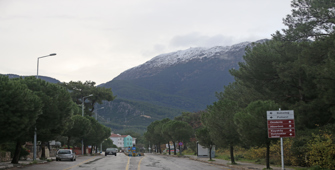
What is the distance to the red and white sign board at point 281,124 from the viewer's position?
2131 cm

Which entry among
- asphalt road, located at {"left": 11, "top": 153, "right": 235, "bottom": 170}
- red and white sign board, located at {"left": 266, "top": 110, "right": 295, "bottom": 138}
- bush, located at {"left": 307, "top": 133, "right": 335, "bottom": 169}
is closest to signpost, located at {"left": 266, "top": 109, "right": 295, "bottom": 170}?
red and white sign board, located at {"left": 266, "top": 110, "right": 295, "bottom": 138}

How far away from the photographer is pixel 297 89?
3516cm

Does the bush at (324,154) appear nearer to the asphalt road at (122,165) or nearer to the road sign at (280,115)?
the road sign at (280,115)

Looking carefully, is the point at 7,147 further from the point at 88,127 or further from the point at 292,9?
the point at 292,9

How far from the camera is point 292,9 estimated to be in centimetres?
3256

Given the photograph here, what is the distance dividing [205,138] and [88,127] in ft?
82.4

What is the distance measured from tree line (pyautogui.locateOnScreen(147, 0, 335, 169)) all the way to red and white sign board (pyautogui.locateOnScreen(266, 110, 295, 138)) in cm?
240

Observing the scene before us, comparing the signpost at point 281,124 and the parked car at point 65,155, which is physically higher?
the signpost at point 281,124

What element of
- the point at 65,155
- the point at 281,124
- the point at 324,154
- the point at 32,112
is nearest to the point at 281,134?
the point at 281,124

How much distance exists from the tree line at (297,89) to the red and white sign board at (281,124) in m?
2.40

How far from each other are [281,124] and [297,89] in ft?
49.4

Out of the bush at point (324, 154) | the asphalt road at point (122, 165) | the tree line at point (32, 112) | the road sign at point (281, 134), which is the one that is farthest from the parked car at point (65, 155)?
the bush at point (324, 154)

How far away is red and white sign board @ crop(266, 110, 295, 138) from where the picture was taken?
21.3 metres

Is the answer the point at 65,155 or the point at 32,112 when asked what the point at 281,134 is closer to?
the point at 32,112
